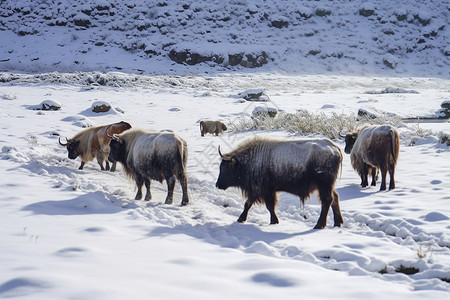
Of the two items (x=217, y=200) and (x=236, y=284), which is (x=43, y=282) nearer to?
(x=236, y=284)

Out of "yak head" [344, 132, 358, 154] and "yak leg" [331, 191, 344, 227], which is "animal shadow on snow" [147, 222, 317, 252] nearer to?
"yak leg" [331, 191, 344, 227]

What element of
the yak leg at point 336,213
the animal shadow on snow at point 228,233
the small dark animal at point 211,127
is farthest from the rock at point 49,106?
the yak leg at point 336,213

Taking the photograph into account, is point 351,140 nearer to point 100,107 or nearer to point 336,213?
point 336,213

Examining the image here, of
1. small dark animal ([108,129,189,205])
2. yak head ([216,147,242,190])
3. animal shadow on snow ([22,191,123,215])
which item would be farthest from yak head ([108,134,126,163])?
yak head ([216,147,242,190])

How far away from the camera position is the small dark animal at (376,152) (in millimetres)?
7965

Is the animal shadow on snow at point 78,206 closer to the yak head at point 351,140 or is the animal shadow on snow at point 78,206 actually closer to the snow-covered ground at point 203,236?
the snow-covered ground at point 203,236

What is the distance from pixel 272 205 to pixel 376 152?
2.72 m

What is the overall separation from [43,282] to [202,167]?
6.84 m

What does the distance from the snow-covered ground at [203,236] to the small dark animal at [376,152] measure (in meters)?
0.32

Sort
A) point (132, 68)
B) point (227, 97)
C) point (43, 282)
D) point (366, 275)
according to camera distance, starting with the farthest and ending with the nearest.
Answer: point (132, 68) → point (227, 97) → point (366, 275) → point (43, 282)

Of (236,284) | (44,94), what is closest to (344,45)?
(44,94)

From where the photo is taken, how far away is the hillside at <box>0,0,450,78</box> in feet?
113

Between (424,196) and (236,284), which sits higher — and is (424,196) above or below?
below

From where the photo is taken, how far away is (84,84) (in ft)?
77.8
